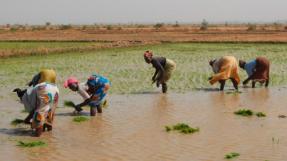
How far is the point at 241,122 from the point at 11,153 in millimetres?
4676

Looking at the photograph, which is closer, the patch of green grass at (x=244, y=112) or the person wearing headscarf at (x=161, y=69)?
the patch of green grass at (x=244, y=112)

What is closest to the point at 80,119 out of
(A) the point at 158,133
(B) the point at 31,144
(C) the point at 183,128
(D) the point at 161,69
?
(A) the point at 158,133

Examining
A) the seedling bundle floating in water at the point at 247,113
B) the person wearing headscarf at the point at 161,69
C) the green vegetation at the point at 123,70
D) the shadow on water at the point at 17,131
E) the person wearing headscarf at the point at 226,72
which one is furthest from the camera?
the green vegetation at the point at 123,70

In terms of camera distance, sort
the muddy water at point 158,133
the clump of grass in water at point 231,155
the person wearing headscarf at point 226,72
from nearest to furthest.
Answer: the clump of grass in water at point 231,155 → the muddy water at point 158,133 → the person wearing headscarf at point 226,72

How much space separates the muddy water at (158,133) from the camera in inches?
308

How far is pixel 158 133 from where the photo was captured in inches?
367

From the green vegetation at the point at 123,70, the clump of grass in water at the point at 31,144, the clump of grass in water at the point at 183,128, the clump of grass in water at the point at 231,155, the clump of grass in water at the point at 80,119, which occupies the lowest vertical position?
the green vegetation at the point at 123,70

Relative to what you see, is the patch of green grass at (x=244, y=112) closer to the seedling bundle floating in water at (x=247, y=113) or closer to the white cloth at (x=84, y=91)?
the seedling bundle floating in water at (x=247, y=113)

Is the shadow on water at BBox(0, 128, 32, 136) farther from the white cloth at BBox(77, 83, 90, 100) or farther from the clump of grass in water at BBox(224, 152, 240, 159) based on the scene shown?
the clump of grass in water at BBox(224, 152, 240, 159)

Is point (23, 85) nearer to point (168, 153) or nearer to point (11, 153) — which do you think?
point (11, 153)

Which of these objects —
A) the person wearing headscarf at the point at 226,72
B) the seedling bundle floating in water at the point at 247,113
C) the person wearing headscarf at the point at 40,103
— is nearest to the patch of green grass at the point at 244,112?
the seedling bundle floating in water at the point at 247,113

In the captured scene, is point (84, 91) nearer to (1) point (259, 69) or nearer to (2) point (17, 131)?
(2) point (17, 131)

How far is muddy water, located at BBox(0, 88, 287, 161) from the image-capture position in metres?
7.82

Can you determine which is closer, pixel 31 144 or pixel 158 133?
pixel 31 144
